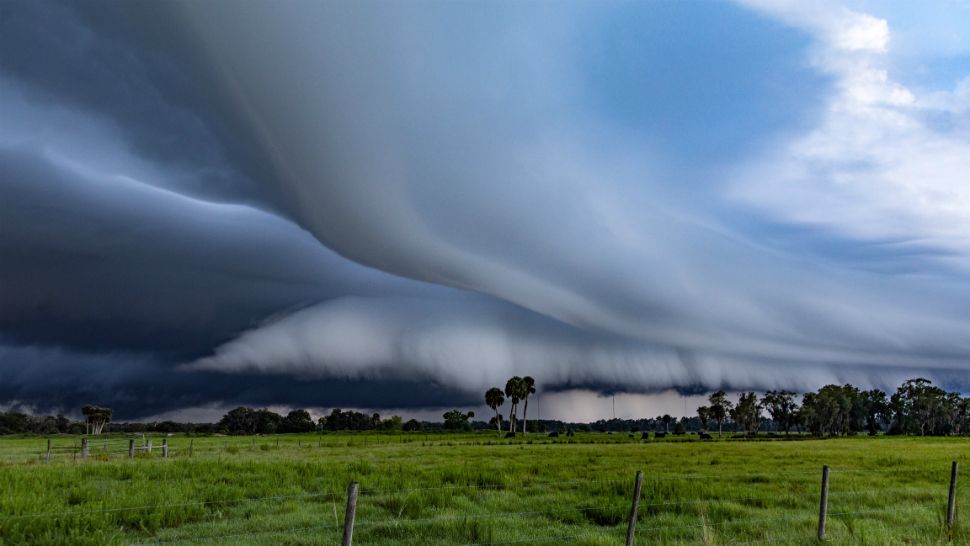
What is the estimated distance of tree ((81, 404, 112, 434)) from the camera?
19600 centimetres

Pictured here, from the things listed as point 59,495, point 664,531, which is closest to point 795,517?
point 664,531

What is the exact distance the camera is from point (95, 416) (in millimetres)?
196625

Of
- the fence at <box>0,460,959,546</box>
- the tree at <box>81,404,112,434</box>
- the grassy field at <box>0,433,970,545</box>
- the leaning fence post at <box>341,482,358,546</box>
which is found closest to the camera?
the leaning fence post at <box>341,482,358,546</box>

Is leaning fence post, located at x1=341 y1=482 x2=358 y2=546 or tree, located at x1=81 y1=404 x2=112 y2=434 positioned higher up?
leaning fence post, located at x1=341 y1=482 x2=358 y2=546

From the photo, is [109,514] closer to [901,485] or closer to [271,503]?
[271,503]

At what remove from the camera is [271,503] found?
23359 millimetres

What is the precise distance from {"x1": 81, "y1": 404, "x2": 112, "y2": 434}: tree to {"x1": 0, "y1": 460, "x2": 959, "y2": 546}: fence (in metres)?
205

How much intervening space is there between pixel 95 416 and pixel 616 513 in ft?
705

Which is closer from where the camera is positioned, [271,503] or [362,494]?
[271,503]

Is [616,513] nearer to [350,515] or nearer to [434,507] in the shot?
[434,507]

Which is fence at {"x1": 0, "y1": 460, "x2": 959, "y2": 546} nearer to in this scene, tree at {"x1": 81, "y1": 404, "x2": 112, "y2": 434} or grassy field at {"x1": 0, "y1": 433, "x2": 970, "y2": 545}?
grassy field at {"x1": 0, "y1": 433, "x2": 970, "y2": 545}

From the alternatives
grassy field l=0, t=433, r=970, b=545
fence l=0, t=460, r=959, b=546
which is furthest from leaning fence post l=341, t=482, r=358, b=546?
grassy field l=0, t=433, r=970, b=545

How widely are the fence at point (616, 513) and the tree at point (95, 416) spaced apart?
205 meters

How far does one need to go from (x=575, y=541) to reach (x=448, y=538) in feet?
11.1
